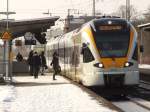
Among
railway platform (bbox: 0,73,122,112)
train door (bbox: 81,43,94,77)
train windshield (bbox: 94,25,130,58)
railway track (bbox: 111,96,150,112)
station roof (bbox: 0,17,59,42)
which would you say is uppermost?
station roof (bbox: 0,17,59,42)

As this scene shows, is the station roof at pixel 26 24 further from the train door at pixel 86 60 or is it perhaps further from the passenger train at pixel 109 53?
the train door at pixel 86 60

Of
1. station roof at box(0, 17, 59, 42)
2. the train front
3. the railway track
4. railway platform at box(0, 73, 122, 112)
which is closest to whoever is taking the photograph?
railway platform at box(0, 73, 122, 112)

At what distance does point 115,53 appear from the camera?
77.3ft

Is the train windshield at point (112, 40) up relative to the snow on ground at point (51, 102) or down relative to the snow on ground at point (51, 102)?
up

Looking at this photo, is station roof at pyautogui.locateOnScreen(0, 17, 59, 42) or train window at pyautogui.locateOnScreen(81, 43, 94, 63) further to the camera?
station roof at pyautogui.locateOnScreen(0, 17, 59, 42)

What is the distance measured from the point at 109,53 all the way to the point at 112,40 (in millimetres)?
650

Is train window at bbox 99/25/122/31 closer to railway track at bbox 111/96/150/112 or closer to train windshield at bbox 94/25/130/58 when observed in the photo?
train windshield at bbox 94/25/130/58

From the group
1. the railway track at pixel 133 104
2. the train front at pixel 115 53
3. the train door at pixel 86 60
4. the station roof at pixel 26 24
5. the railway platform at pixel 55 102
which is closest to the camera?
the railway platform at pixel 55 102

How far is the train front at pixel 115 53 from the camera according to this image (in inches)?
914

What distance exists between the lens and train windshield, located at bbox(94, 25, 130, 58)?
23.5m

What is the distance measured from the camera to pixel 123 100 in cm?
2406

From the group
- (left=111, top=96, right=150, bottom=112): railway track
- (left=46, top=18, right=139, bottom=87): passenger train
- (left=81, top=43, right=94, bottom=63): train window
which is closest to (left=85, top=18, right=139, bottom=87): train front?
(left=46, top=18, right=139, bottom=87): passenger train

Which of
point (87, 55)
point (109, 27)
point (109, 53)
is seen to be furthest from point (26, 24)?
point (109, 53)

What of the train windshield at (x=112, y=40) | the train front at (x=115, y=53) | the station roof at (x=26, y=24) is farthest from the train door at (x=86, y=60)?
the station roof at (x=26, y=24)
